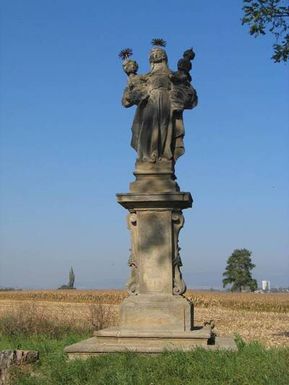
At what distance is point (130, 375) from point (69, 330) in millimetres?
8070

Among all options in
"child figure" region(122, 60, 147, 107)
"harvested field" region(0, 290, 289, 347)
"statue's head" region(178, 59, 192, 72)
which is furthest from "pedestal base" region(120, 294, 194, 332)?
"harvested field" region(0, 290, 289, 347)

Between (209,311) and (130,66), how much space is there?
2660cm

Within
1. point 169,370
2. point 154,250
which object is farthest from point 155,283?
point 169,370

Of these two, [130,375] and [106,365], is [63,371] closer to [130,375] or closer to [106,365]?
[106,365]

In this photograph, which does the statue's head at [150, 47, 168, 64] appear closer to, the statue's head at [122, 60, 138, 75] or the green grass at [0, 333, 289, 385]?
the statue's head at [122, 60, 138, 75]

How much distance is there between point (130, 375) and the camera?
6.85 metres

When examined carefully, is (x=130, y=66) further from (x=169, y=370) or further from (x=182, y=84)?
(x=169, y=370)

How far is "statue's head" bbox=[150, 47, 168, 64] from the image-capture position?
33.6 feet

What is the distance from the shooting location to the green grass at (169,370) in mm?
6500

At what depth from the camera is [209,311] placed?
35.2 metres

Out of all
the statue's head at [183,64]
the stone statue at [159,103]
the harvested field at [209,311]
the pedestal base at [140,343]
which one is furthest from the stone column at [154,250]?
the harvested field at [209,311]

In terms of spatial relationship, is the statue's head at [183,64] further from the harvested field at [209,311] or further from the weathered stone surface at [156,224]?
the harvested field at [209,311]

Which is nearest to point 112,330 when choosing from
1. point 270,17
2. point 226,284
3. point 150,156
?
point 150,156

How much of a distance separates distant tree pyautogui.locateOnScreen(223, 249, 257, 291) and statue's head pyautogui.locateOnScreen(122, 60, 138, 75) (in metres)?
82.8
